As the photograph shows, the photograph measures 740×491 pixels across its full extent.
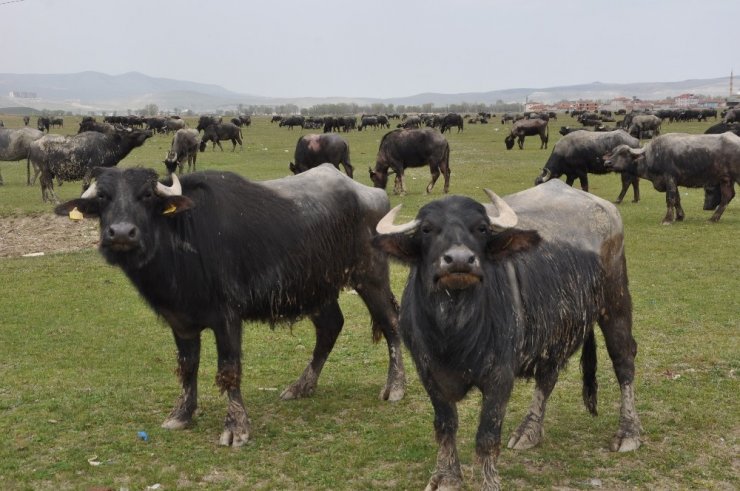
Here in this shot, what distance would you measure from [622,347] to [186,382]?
367cm

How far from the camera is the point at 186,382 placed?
237 inches

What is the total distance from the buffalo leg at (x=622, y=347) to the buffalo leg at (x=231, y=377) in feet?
9.69

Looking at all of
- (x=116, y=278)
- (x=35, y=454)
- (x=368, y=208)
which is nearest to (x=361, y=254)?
(x=368, y=208)

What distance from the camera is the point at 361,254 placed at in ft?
21.8

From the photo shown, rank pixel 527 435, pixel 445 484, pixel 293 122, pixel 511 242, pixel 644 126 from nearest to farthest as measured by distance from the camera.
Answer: pixel 511 242
pixel 445 484
pixel 527 435
pixel 644 126
pixel 293 122

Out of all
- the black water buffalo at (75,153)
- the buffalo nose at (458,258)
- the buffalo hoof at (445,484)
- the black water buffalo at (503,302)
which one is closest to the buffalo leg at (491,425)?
the black water buffalo at (503,302)

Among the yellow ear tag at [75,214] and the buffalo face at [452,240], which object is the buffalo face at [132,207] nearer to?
the yellow ear tag at [75,214]

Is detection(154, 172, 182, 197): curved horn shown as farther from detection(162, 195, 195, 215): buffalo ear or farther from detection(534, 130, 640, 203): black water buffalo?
detection(534, 130, 640, 203): black water buffalo

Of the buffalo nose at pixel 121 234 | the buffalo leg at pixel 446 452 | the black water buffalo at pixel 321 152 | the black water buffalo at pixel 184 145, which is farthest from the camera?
the black water buffalo at pixel 184 145

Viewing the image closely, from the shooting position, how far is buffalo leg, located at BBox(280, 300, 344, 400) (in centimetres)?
672

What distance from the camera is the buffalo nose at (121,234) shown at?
195 inches

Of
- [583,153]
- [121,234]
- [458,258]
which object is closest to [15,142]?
[583,153]

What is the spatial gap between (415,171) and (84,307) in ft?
65.4

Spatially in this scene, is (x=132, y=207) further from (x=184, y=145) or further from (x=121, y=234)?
(x=184, y=145)
